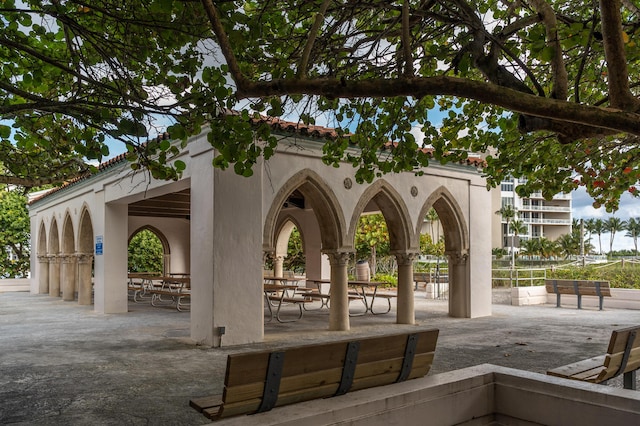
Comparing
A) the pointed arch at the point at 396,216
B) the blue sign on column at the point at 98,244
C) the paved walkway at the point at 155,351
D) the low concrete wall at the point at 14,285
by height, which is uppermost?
the pointed arch at the point at 396,216

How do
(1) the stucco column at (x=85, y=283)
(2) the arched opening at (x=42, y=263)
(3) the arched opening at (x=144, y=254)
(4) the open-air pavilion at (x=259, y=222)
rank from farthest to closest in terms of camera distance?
(3) the arched opening at (x=144, y=254), (2) the arched opening at (x=42, y=263), (1) the stucco column at (x=85, y=283), (4) the open-air pavilion at (x=259, y=222)

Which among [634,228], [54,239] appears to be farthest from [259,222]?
[634,228]

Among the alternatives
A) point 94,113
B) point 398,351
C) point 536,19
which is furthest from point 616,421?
point 94,113

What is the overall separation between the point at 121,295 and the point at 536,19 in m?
13.4

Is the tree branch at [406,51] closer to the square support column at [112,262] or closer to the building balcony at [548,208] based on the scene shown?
the square support column at [112,262]

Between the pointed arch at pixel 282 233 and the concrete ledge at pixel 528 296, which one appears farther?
the pointed arch at pixel 282 233

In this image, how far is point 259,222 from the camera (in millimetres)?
10391

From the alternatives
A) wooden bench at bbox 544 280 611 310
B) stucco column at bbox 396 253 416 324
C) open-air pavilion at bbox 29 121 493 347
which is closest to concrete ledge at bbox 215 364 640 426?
open-air pavilion at bbox 29 121 493 347

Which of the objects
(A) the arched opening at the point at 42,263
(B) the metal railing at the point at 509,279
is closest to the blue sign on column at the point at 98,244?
(A) the arched opening at the point at 42,263

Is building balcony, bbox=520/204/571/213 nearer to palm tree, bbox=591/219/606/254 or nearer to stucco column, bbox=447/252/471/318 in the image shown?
palm tree, bbox=591/219/606/254

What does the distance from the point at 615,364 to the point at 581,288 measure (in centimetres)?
1270

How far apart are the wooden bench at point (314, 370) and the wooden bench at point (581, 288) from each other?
13.5 m

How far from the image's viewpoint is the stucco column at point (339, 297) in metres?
11.7

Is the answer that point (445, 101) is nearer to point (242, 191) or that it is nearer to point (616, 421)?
point (242, 191)
